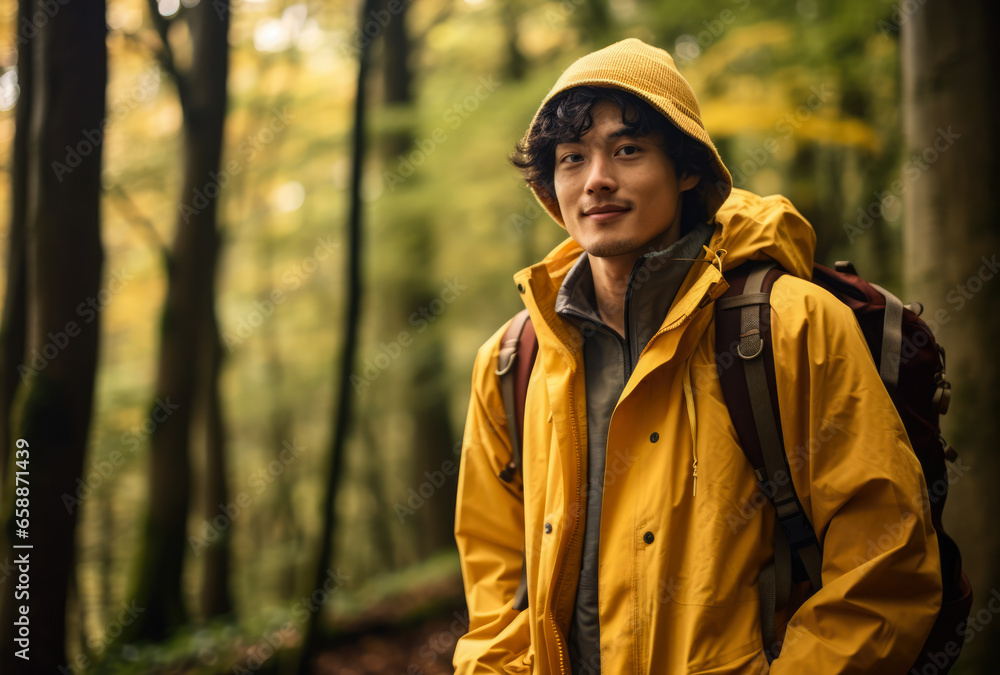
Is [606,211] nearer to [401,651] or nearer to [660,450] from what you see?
[660,450]

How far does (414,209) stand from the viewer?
7559 millimetres

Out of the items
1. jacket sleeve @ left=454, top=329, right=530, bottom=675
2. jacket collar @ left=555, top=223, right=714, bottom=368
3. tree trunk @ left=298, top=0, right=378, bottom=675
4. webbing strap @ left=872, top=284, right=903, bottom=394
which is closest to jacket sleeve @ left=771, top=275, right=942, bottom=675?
webbing strap @ left=872, top=284, right=903, bottom=394

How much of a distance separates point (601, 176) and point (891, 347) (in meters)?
0.99

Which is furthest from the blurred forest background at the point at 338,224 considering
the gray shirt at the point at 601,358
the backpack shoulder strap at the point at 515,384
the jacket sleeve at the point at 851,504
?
the backpack shoulder strap at the point at 515,384

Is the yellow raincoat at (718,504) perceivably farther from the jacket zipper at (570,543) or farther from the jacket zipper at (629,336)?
the jacket zipper at (629,336)

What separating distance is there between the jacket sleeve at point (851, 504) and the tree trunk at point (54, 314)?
3532 mm

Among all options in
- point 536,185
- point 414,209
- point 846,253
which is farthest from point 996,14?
point 414,209

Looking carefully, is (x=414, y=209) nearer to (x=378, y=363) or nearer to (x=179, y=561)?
(x=378, y=363)

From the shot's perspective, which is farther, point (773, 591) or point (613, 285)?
point (613, 285)

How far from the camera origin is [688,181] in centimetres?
226

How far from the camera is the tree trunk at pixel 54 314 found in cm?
349

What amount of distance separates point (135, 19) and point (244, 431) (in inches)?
427

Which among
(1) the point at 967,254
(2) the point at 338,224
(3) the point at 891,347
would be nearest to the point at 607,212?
(3) the point at 891,347

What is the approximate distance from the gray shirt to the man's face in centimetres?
11
